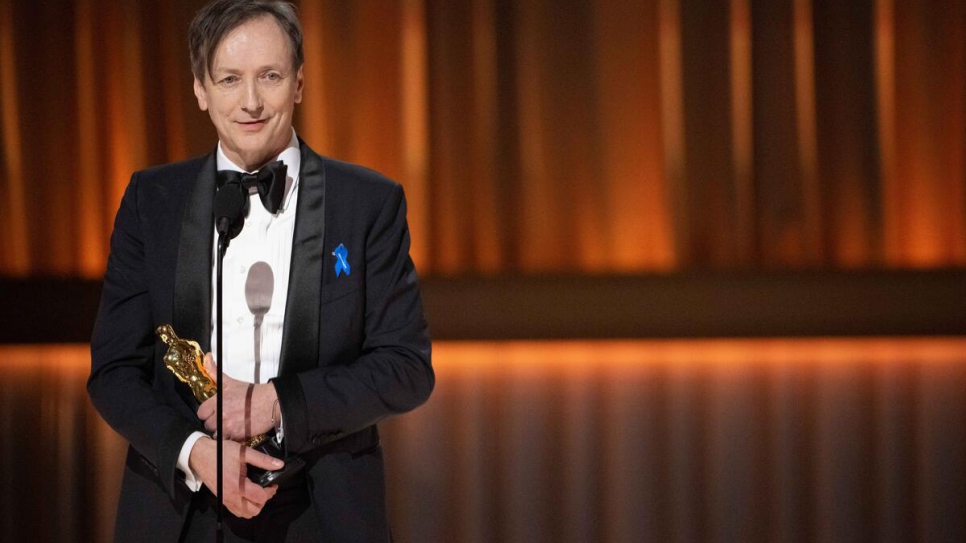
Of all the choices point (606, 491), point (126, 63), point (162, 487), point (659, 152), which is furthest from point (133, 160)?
point (162, 487)

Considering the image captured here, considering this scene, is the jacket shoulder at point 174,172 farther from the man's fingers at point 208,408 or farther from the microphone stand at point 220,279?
the man's fingers at point 208,408

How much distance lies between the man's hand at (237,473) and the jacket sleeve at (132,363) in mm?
38

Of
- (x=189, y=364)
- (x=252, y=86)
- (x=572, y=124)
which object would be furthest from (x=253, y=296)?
(x=572, y=124)

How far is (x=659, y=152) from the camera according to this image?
5.99 meters

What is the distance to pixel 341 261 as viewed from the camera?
121cm

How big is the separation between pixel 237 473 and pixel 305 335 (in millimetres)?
171

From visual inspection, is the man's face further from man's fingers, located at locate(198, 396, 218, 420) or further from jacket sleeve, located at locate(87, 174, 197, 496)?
man's fingers, located at locate(198, 396, 218, 420)

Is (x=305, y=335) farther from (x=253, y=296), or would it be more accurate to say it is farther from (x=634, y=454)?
(x=634, y=454)

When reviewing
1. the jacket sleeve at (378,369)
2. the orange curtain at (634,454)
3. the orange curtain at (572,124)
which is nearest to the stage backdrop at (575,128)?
the orange curtain at (572,124)

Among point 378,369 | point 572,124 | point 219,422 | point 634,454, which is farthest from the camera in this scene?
point 572,124

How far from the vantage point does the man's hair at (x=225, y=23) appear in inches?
45.9

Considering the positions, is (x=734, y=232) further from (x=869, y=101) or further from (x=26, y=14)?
(x=26, y=14)

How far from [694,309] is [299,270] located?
15.2ft

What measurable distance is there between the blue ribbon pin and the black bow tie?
0.27 feet
